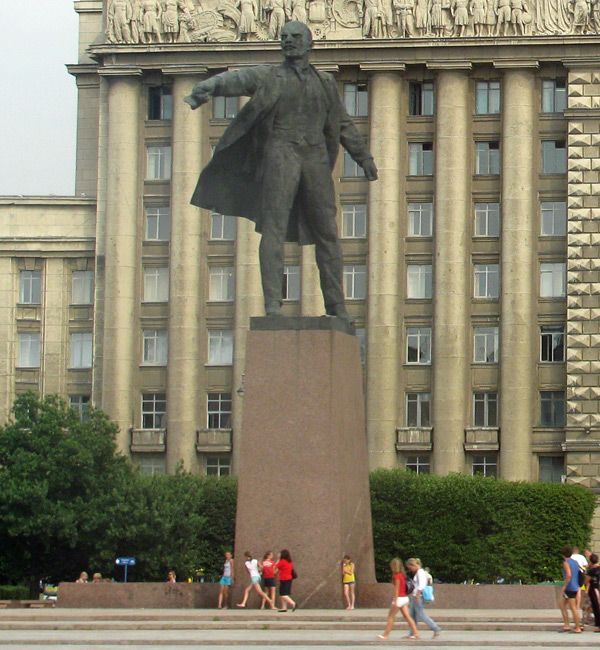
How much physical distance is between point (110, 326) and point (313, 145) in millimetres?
52077

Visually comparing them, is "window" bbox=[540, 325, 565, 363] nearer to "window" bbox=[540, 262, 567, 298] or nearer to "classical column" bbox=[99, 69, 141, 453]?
"window" bbox=[540, 262, 567, 298]

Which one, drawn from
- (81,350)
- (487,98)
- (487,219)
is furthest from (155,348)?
(487,98)

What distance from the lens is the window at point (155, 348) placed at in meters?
85.6

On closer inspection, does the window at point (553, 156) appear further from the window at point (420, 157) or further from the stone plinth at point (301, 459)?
the stone plinth at point (301, 459)

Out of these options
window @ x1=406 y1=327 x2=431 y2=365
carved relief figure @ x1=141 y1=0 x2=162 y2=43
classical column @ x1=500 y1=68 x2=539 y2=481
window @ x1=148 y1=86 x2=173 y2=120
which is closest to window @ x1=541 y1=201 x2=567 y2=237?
classical column @ x1=500 y1=68 x2=539 y2=481

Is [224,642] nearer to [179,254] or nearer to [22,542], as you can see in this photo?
[22,542]

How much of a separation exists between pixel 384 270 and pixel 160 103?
41.4ft

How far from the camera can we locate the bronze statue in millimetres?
33781

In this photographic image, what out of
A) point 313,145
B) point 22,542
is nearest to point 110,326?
point 22,542

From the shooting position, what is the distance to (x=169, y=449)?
83875mm

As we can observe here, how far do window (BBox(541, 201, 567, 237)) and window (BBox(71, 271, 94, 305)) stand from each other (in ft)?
67.2

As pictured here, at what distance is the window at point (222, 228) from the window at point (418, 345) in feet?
28.8

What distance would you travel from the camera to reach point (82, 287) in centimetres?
8869

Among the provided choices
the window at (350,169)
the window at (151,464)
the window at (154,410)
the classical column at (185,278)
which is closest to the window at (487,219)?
the window at (350,169)
